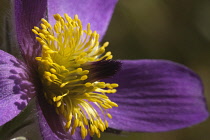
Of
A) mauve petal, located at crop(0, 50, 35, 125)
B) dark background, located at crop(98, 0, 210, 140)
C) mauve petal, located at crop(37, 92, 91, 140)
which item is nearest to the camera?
mauve petal, located at crop(0, 50, 35, 125)

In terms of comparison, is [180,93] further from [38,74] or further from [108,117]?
[38,74]

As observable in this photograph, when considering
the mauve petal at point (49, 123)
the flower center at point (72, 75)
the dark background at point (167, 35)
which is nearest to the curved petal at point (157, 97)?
the flower center at point (72, 75)

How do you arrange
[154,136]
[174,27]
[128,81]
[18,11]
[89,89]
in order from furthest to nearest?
[174,27] < [154,136] < [128,81] < [89,89] < [18,11]

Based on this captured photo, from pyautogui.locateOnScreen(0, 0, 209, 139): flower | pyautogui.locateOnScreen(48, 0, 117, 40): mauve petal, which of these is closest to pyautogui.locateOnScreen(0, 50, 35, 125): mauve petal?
pyautogui.locateOnScreen(0, 0, 209, 139): flower

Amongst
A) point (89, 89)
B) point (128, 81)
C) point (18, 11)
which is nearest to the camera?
point (18, 11)

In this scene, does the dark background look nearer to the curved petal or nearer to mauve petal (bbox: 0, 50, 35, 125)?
the curved petal

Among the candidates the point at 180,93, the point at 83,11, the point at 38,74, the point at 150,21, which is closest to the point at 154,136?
the point at 150,21
